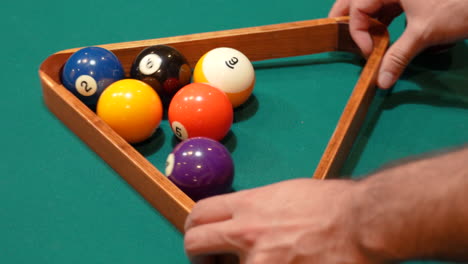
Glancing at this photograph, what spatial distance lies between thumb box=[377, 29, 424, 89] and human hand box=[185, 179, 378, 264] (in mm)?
995

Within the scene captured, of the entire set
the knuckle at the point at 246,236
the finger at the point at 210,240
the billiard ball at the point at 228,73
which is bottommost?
the billiard ball at the point at 228,73

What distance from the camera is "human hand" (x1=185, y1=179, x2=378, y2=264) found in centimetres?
88

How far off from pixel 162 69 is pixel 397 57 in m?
0.85

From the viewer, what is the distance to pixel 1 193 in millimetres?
1505

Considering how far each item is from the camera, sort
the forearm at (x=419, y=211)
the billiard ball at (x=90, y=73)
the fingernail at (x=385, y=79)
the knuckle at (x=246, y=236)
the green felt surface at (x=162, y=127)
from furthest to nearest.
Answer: the fingernail at (x=385, y=79), the billiard ball at (x=90, y=73), the green felt surface at (x=162, y=127), the knuckle at (x=246, y=236), the forearm at (x=419, y=211)

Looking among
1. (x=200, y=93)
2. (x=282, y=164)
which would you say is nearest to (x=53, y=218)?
(x=200, y=93)

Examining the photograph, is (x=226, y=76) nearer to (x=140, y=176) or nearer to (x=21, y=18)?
(x=140, y=176)

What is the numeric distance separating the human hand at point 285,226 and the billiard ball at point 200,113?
0.59 metres

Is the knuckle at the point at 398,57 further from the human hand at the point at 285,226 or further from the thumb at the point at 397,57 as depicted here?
the human hand at the point at 285,226

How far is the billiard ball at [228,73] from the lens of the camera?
1.75 m

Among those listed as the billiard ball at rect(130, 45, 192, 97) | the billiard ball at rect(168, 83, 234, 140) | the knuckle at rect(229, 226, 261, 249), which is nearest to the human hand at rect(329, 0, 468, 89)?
the billiard ball at rect(168, 83, 234, 140)

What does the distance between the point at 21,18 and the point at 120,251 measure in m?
1.43

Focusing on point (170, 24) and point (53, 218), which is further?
point (170, 24)

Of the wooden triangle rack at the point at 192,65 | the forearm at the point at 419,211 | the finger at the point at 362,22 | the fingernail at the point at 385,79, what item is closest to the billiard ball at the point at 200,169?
the wooden triangle rack at the point at 192,65
